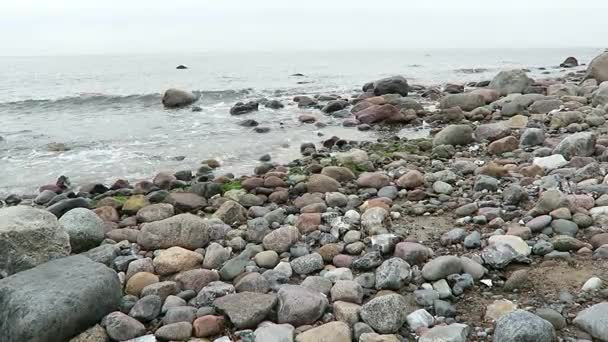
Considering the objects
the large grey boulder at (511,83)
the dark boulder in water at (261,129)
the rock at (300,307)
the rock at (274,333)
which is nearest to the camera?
the rock at (274,333)

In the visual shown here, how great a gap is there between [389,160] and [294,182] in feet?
8.04

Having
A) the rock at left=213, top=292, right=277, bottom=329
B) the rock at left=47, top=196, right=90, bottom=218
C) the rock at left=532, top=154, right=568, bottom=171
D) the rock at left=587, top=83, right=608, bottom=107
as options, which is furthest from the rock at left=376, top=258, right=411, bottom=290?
the rock at left=587, top=83, right=608, bottom=107

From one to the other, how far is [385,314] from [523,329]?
37.4 inches

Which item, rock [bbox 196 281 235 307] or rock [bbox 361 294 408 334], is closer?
rock [bbox 361 294 408 334]

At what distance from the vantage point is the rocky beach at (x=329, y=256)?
3650 mm

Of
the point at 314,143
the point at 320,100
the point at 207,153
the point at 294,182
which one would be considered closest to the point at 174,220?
the point at 294,182

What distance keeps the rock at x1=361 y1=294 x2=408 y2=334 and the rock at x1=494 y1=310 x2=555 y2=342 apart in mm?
683

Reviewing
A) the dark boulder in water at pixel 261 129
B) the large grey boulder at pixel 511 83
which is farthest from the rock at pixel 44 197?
the large grey boulder at pixel 511 83

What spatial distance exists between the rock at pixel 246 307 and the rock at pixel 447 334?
1223mm

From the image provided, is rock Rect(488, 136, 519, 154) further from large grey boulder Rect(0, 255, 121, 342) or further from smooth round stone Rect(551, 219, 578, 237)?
large grey boulder Rect(0, 255, 121, 342)

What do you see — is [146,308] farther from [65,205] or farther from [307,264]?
[65,205]

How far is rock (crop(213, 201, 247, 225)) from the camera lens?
638 centimetres

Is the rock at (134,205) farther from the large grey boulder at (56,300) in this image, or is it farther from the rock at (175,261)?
the large grey boulder at (56,300)

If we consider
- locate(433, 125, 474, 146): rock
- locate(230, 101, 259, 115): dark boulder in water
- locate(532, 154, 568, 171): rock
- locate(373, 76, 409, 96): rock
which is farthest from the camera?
locate(373, 76, 409, 96): rock
